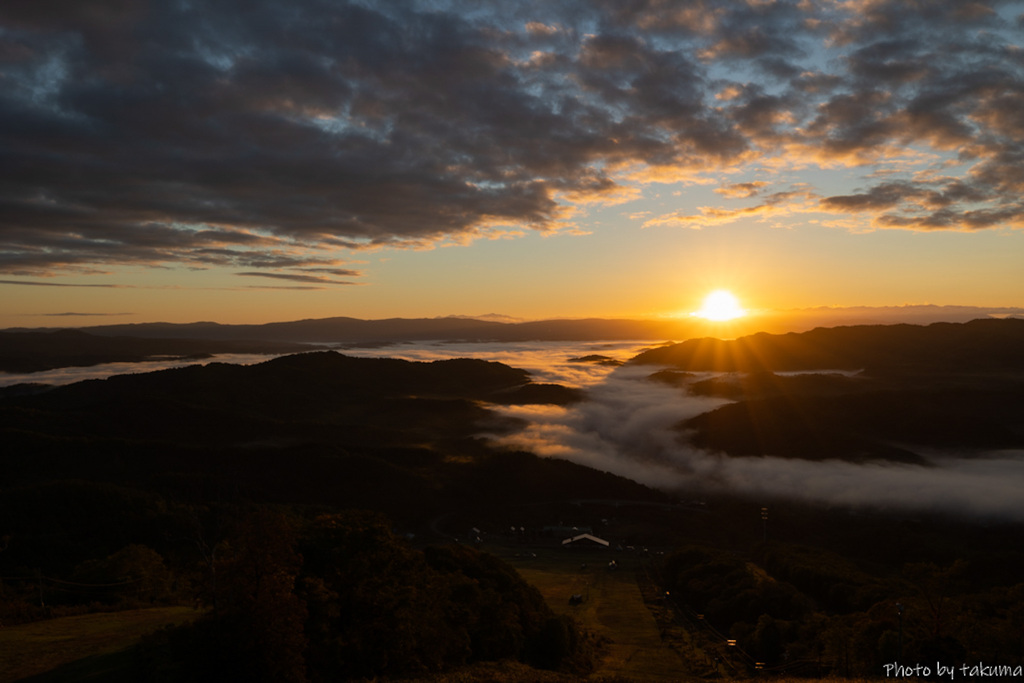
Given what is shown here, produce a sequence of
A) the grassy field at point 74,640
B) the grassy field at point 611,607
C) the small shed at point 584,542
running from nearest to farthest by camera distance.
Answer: the grassy field at point 74,640, the grassy field at point 611,607, the small shed at point 584,542

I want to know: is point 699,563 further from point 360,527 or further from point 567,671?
point 360,527

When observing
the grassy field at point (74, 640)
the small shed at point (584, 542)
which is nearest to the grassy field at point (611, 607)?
the small shed at point (584, 542)

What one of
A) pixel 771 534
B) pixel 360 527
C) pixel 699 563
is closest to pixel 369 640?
pixel 360 527

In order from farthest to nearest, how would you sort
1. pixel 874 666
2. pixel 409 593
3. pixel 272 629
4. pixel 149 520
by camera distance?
pixel 149 520
pixel 874 666
pixel 409 593
pixel 272 629

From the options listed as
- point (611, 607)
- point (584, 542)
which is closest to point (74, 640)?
point (611, 607)

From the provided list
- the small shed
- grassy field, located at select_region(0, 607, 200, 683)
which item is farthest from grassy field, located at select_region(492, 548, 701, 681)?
grassy field, located at select_region(0, 607, 200, 683)

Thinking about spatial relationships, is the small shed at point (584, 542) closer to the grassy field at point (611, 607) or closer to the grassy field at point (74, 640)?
the grassy field at point (611, 607)

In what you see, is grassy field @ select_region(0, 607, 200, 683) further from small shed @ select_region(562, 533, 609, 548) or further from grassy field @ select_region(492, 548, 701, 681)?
small shed @ select_region(562, 533, 609, 548)
